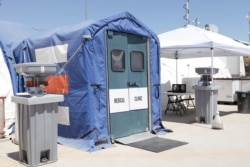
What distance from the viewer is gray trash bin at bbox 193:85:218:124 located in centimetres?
949

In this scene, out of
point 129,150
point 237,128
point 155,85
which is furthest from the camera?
point 237,128

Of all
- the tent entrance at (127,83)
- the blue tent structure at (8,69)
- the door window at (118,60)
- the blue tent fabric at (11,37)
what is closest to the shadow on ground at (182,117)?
the tent entrance at (127,83)

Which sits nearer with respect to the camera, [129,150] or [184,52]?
[129,150]

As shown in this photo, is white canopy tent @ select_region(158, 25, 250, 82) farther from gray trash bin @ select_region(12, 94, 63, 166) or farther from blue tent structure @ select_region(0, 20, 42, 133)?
gray trash bin @ select_region(12, 94, 63, 166)

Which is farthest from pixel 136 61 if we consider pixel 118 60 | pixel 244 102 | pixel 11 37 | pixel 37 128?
pixel 244 102

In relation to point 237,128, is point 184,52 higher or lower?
higher

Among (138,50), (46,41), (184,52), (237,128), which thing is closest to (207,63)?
(184,52)

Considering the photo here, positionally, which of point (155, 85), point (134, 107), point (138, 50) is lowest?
point (134, 107)

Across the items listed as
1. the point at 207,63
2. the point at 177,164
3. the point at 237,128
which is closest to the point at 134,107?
the point at 177,164

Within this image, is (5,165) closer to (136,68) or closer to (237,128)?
(136,68)

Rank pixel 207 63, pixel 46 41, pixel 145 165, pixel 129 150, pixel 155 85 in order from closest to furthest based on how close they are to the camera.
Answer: pixel 145 165 → pixel 129 150 → pixel 46 41 → pixel 155 85 → pixel 207 63

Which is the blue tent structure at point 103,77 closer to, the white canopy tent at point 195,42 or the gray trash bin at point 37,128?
the gray trash bin at point 37,128

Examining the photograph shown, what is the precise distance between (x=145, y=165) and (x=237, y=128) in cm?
458

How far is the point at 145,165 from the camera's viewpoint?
5.50 meters
